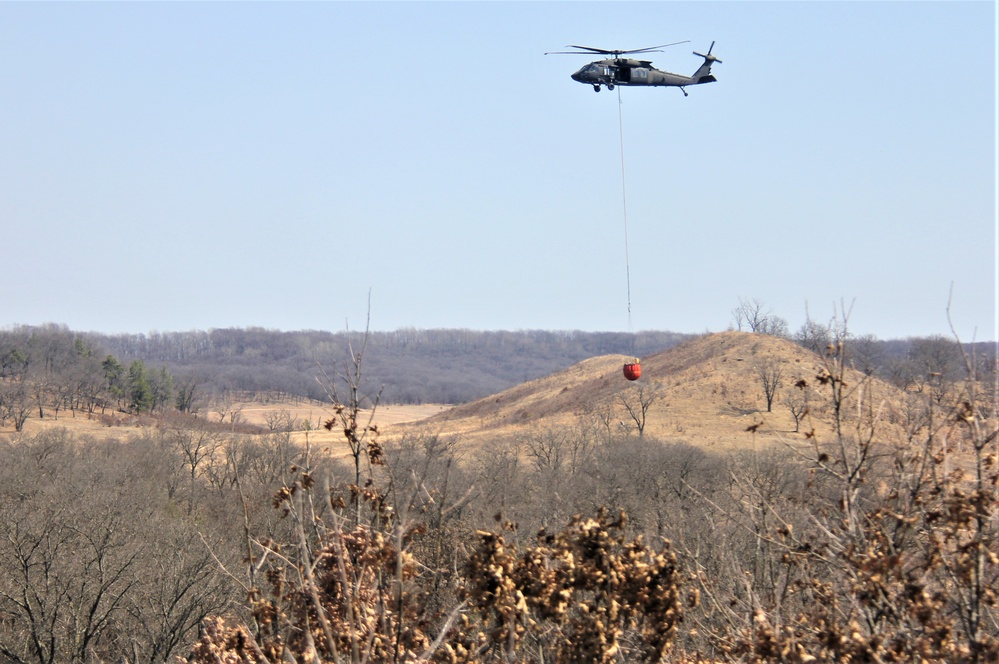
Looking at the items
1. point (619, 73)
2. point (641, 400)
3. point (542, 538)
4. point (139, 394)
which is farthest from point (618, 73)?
point (139, 394)

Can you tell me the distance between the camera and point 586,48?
24297mm

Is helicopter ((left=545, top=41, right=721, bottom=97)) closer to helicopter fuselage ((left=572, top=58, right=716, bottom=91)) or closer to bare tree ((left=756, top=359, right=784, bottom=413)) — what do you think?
helicopter fuselage ((left=572, top=58, right=716, bottom=91))

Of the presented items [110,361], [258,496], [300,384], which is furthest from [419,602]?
[300,384]

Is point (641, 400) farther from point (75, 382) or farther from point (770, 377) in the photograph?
point (75, 382)

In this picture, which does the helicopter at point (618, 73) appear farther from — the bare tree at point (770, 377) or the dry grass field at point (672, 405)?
the bare tree at point (770, 377)

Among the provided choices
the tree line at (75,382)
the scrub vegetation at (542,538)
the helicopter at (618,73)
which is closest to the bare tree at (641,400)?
the scrub vegetation at (542,538)

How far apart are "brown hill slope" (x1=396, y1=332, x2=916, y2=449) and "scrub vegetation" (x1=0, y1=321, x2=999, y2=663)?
0.82m

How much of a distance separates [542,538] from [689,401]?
69.6 m

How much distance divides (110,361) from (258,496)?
82014 mm

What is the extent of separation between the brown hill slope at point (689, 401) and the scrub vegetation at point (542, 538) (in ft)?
2.70

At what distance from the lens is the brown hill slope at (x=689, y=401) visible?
64.4 m

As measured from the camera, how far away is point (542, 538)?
6316mm

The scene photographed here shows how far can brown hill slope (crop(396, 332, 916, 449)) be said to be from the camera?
64.4 m

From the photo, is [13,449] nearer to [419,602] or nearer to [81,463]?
[81,463]
